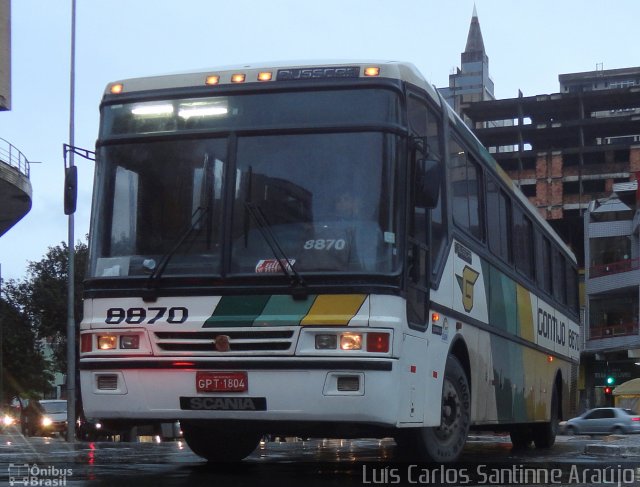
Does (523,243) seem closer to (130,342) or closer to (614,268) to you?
(130,342)

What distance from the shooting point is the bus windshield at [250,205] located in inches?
359

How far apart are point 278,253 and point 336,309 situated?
0.64 metres

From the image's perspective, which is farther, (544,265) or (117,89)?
(544,265)

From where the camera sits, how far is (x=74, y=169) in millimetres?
10109

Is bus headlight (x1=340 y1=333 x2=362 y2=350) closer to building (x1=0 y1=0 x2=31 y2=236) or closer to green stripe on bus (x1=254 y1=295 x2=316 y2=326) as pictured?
green stripe on bus (x1=254 y1=295 x2=316 y2=326)

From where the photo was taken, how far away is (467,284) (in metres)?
11.5

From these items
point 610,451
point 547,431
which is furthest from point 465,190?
point 547,431

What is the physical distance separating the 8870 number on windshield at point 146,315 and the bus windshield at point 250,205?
0.30m

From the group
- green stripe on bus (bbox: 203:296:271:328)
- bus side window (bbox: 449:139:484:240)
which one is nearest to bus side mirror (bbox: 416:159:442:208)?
green stripe on bus (bbox: 203:296:271:328)

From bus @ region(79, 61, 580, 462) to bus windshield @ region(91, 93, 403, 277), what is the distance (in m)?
0.01

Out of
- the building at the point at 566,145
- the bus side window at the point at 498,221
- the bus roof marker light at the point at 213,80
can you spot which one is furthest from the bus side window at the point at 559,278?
the building at the point at 566,145

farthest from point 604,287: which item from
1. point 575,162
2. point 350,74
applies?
point 350,74

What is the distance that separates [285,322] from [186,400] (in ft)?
3.41

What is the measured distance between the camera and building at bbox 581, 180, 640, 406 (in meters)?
63.9
